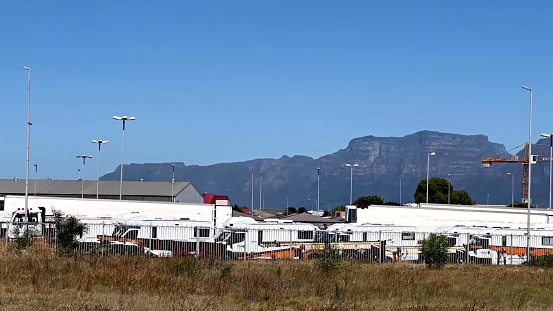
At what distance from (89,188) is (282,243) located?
8705cm

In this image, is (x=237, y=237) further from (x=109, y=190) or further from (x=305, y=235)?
(x=109, y=190)

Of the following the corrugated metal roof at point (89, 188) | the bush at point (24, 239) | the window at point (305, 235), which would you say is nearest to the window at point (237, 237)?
the window at point (305, 235)

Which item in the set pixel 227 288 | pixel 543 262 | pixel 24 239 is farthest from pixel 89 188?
pixel 227 288

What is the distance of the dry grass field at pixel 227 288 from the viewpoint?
19547 millimetres

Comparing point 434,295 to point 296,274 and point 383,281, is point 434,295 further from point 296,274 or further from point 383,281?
point 296,274

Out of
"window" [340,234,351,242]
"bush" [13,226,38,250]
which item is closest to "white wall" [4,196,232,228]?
"window" [340,234,351,242]

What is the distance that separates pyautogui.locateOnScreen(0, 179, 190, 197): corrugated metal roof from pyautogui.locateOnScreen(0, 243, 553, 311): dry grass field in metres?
90.6

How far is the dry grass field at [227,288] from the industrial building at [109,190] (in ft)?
290

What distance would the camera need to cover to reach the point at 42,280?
2281cm

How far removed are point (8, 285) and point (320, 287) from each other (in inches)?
346

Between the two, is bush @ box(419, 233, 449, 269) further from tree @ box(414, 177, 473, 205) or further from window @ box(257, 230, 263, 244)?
tree @ box(414, 177, 473, 205)

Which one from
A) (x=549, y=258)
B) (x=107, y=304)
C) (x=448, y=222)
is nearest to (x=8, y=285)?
(x=107, y=304)

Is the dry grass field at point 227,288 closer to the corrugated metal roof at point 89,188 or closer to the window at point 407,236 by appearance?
the window at point 407,236

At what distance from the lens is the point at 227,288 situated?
2247cm
